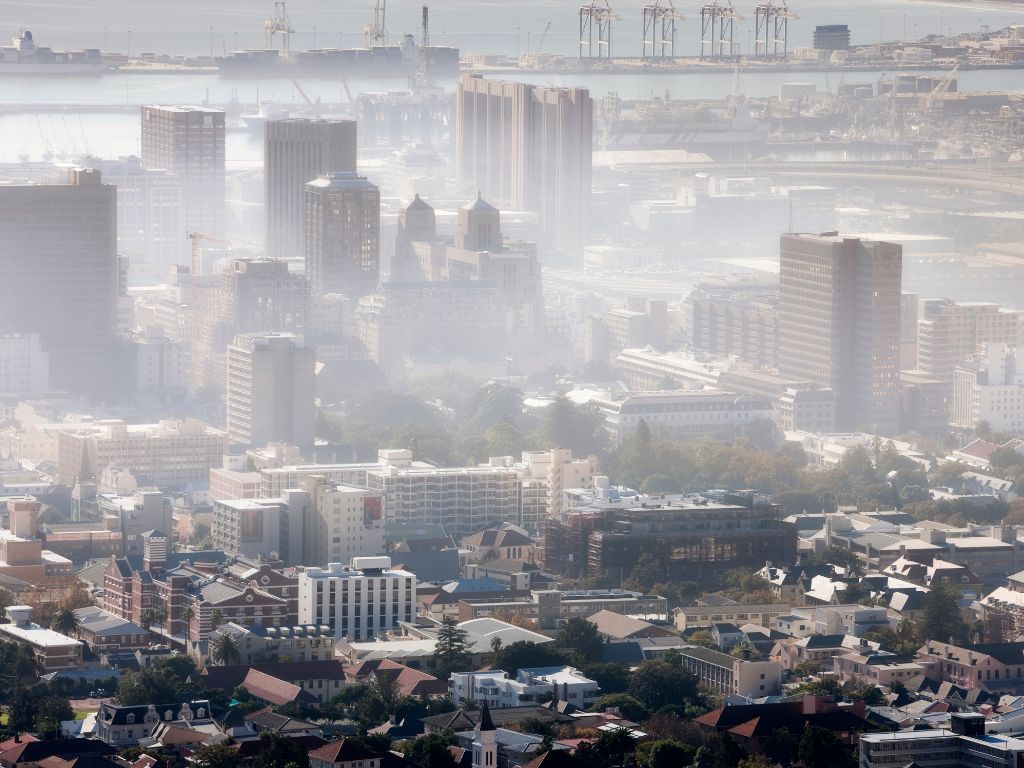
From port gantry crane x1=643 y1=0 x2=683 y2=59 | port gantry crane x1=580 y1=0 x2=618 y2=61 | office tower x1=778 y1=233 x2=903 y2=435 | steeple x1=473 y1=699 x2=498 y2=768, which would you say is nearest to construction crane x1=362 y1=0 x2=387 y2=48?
port gantry crane x1=580 y1=0 x2=618 y2=61

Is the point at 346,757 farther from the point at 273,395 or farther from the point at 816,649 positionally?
the point at 273,395

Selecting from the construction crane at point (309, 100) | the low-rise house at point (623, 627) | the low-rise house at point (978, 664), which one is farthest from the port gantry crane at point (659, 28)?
the low-rise house at point (978, 664)

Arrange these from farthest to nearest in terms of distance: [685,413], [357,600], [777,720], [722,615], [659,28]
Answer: [659,28] < [685,413] < [722,615] < [357,600] < [777,720]

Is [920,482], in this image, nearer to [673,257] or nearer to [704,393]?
[704,393]

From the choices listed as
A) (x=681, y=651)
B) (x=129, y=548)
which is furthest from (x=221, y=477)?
(x=681, y=651)

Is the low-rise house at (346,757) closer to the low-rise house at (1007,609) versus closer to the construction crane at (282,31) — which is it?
the low-rise house at (1007,609)

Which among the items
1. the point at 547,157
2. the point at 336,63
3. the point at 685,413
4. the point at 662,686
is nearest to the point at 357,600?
the point at 662,686
